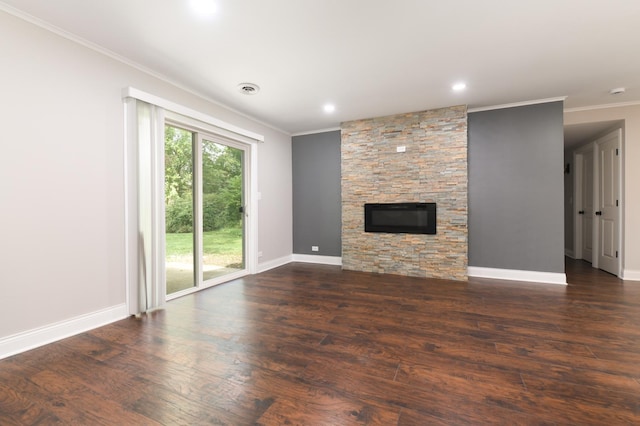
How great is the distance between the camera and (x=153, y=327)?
2645mm

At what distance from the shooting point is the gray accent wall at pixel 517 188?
13.4 ft

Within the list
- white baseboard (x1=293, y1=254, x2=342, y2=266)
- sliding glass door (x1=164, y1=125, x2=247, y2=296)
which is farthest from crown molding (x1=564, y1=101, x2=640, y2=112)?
sliding glass door (x1=164, y1=125, x2=247, y2=296)

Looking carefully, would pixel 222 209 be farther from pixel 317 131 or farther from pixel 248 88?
pixel 317 131

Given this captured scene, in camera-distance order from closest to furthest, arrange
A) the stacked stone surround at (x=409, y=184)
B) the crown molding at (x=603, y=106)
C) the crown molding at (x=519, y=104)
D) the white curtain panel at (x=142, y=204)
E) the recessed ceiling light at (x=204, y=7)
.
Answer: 1. the recessed ceiling light at (x=204, y=7)
2. the white curtain panel at (x=142, y=204)
3. the crown molding at (x=519, y=104)
4. the crown molding at (x=603, y=106)
5. the stacked stone surround at (x=409, y=184)

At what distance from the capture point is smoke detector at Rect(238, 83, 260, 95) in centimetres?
351

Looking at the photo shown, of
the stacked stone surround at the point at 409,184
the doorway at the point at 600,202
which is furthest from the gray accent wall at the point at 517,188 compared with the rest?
the doorway at the point at 600,202

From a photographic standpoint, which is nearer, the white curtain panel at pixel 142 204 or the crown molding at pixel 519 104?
the white curtain panel at pixel 142 204

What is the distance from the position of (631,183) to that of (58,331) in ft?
23.8

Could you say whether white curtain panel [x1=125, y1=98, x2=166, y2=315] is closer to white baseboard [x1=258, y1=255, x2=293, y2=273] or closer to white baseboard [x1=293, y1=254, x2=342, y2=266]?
white baseboard [x1=258, y1=255, x2=293, y2=273]

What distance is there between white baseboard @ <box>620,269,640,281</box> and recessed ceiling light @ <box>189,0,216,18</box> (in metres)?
6.28

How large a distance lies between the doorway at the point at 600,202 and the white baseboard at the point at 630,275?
5.2 inches

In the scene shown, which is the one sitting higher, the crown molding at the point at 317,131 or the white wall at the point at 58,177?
the crown molding at the point at 317,131

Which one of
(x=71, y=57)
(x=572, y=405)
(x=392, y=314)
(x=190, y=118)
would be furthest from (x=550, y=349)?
(x=71, y=57)

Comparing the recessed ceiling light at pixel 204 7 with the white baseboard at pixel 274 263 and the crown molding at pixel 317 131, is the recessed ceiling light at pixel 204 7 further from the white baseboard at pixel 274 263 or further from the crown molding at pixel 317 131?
the white baseboard at pixel 274 263
